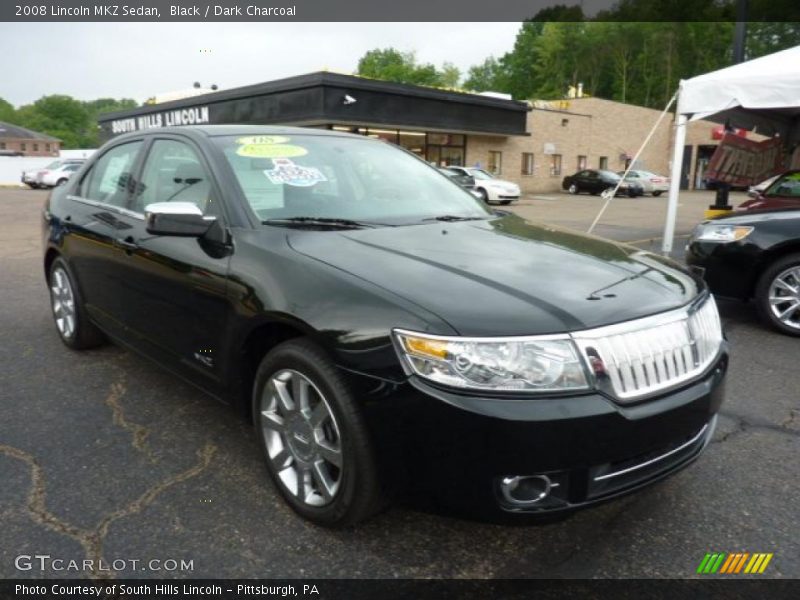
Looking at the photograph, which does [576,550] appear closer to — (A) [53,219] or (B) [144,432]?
(B) [144,432]

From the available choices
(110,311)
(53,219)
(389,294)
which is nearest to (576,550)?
(389,294)

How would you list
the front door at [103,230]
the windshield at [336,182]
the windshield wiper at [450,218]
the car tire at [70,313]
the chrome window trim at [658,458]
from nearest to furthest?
the chrome window trim at [658,458] < the windshield at [336,182] < the windshield wiper at [450,218] < the front door at [103,230] < the car tire at [70,313]

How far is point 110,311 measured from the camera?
12.2ft

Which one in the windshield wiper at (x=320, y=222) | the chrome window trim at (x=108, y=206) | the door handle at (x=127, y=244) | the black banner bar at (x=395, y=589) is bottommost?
the black banner bar at (x=395, y=589)

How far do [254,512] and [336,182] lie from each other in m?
1.63

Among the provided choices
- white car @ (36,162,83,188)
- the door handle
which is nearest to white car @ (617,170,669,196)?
white car @ (36,162,83,188)

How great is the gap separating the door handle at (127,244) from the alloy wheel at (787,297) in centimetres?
486

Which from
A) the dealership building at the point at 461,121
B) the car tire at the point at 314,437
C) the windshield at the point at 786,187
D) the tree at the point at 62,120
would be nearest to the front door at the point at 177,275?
the car tire at the point at 314,437

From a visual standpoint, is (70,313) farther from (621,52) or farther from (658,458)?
(621,52)

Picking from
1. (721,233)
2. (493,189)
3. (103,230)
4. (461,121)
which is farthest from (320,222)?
(461,121)

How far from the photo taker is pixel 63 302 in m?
4.50

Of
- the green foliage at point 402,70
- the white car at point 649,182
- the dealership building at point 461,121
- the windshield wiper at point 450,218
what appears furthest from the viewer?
the green foliage at point 402,70

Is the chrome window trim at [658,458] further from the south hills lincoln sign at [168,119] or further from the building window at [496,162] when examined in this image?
the building window at [496,162]
